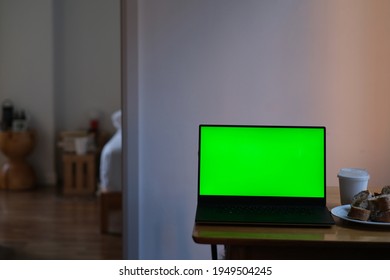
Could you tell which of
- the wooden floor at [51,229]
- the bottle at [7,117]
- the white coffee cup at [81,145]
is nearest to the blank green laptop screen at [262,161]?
the wooden floor at [51,229]

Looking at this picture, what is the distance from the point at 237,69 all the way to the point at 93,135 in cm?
335

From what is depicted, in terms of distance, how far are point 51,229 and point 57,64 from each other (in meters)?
2.14

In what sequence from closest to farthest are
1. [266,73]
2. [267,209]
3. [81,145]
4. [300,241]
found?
[300,241]
[267,209]
[266,73]
[81,145]

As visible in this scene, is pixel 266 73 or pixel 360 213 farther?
pixel 266 73

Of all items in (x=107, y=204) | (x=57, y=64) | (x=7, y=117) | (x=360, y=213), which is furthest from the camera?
(x=57, y=64)

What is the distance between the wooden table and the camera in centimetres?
179

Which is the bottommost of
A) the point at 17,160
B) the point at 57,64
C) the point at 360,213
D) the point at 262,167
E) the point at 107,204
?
the point at 107,204

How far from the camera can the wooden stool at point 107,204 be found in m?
4.68

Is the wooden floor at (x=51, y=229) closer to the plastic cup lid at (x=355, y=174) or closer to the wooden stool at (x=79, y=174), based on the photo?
the wooden stool at (x=79, y=174)

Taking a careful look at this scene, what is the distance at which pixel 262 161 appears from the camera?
2.22 meters

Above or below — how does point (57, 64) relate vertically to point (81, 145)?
above

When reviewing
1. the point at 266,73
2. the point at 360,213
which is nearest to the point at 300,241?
the point at 360,213

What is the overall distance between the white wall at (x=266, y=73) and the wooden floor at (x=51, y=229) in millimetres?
1345

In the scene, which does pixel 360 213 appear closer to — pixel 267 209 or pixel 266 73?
pixel 267 209
